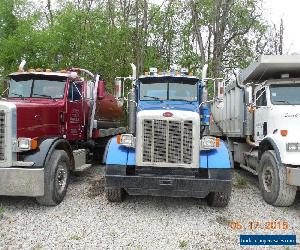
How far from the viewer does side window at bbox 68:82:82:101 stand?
323 inches

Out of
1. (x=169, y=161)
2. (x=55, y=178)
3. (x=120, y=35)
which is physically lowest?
(x=55, y=178)

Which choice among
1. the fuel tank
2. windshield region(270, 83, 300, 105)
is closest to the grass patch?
windshield region(270, 83, 300, 105)

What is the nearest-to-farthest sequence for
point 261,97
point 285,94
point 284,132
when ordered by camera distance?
point 284,132
point 285,94
point 261,97

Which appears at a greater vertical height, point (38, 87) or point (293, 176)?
point (38, 87)

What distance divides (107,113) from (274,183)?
5800mm

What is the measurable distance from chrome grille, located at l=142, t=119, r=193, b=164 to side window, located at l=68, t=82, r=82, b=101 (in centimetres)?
264

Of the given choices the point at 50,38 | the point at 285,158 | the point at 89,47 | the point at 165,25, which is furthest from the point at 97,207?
the point at 165,25

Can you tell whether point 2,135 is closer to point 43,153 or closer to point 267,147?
point 43,153

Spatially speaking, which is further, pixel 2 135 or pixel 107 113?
pixel 107 113

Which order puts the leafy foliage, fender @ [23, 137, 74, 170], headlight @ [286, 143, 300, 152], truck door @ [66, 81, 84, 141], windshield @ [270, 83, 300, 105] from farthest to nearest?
the leafy foliage, truck door @ [66, 81, 84, 141], windshield @ [270, 83, 300, 105], headlight @ [286, 143, 300, 152], fender @ [23, 137, 74, 170]

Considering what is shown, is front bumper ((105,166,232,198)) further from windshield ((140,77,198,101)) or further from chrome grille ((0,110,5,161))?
windshield ((140,77,198,101))

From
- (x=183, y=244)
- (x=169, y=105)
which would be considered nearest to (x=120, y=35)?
(x=169, y=105)

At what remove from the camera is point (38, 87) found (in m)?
7.98

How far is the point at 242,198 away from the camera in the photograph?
296 inches
